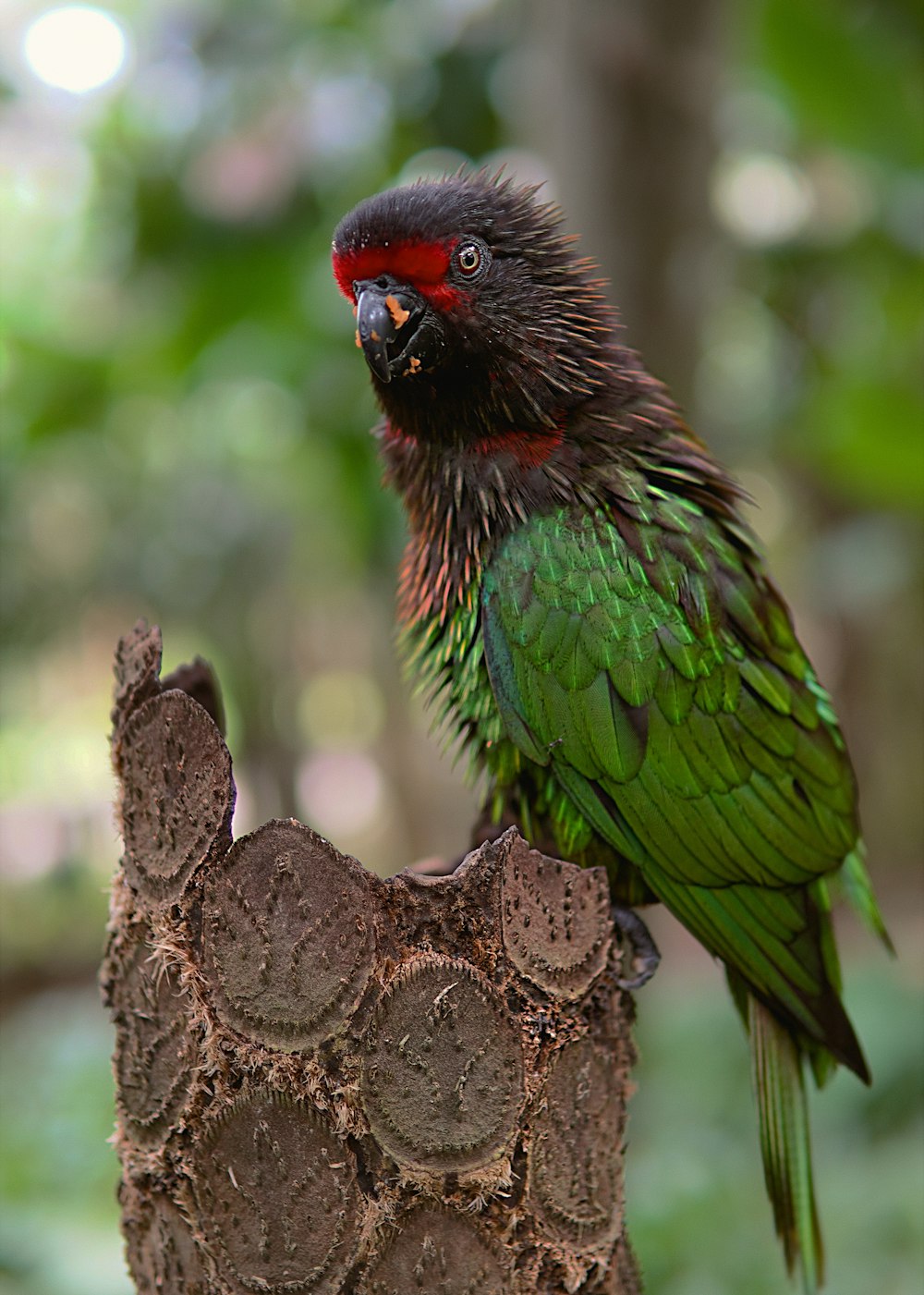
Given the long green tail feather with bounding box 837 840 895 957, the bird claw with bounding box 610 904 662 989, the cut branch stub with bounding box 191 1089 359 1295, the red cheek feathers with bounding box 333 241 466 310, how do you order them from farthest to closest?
the long green tail feather with bounding box 837 840 895 957 < the red cheek feathers with bounding box 333 241 466 310 < the bird claw with bounding box 610 904 662 989 < the cut branch stub with bounding box 191 1089 359 1295

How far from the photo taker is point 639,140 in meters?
3.34

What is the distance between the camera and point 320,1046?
4.51 ft

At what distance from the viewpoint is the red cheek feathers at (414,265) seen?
1.77 m

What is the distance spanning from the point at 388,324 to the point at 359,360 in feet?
10.0

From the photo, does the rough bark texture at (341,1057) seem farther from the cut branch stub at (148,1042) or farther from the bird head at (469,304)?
the bird head at (469,304)

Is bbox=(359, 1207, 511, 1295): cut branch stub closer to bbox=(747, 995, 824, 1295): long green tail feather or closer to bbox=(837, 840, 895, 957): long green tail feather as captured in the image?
bbox=(747, 995, 824, 1295): long green tail feather

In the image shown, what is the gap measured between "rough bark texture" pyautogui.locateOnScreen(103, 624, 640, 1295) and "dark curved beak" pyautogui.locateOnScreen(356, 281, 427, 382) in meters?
0.65

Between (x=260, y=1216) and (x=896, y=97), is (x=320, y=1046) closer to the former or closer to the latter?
(x=260, y=1216)

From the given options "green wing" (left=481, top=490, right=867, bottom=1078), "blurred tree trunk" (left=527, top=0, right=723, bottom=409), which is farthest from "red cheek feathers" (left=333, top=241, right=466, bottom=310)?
"blurred tree trunk" (left=527, top=0, right=723, bottom=409)

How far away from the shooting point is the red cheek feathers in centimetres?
177

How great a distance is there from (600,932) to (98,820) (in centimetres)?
854

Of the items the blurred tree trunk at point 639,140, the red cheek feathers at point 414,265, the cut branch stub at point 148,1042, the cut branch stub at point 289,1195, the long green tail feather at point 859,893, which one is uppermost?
the blurred tree trunk at point 639,140

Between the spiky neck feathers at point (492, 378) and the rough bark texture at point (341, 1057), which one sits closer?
the rough bark texture at point (341, 1057)

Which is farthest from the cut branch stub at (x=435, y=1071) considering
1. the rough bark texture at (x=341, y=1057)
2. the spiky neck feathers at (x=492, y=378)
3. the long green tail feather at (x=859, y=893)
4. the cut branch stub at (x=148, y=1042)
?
the long green tail feather at (x=859, y=893)
